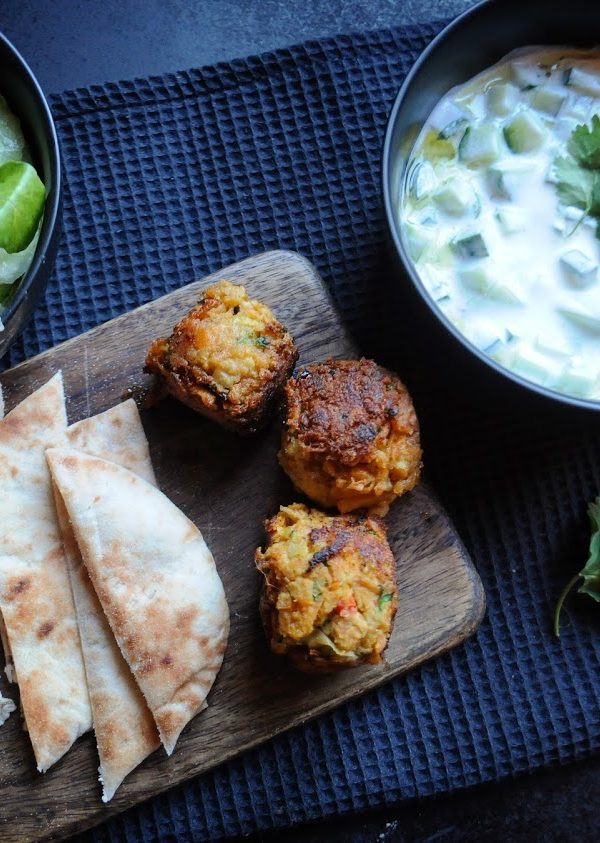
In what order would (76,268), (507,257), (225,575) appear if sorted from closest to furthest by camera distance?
(507,257) < (225,575) < (76,268)

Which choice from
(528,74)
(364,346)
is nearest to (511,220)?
(528,74)

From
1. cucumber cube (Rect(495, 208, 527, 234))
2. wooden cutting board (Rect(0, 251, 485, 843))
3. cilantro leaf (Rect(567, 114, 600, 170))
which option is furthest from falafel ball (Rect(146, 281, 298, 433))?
cilantro leaf (Rect(567, 114, 600, 170))

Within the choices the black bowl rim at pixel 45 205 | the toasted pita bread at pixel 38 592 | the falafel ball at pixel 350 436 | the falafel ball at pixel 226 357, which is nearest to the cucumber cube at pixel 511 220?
the falafel ball at pixel 350 436

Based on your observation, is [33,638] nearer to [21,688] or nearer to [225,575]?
[21,688]

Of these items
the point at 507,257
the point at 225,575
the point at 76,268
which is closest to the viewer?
the point at 507,257

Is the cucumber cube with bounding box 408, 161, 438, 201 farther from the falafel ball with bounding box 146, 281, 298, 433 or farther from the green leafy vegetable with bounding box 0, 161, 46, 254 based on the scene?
the green leafy vegetable with bounding box 0, 161, 46, 254

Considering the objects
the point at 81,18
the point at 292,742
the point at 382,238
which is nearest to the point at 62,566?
the point at 292,742

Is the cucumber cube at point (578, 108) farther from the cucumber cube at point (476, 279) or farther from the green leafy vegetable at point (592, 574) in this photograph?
the green leafy vegetable at point (592, 574)

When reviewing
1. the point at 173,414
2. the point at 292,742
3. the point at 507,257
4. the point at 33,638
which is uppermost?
the point at 507,257
